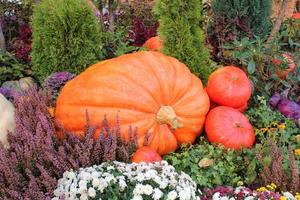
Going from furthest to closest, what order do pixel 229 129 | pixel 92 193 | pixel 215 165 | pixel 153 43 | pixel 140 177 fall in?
pixel 153 43 → pixel 229 129 → pixel 215 165 → pixel 140 177 → pixel 92 193

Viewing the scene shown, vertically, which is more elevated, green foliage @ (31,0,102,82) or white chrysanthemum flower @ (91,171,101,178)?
green foliage @ (31,0,102,82)

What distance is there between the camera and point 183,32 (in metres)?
4.36

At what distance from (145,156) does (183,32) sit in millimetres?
1525

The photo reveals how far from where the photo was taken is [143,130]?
346 centimetres

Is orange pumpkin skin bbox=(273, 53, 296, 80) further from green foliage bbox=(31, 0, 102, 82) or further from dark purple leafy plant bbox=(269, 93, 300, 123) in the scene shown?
green foliage bbox=(31, 0, 102, 82)

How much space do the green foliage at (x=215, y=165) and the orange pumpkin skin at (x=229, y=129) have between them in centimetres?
9

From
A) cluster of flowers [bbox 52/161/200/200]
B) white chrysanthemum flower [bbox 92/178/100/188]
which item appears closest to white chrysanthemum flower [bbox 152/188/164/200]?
cluster of flowers [bbox 52/161/200/200]

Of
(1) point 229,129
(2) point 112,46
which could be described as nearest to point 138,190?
(1) point 229,129

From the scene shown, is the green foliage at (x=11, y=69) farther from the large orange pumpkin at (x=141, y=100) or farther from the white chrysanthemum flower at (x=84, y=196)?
the white chrysanthemum flower at (x=84, y=196)

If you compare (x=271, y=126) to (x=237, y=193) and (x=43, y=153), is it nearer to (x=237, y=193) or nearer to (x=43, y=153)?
(x=237, y=193)

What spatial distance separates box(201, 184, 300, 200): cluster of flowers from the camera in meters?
2.91

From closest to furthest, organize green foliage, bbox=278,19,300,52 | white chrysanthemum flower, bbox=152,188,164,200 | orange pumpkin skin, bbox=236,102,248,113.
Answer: white chrysanthemum flower, bbox=152,188,164,200, orange pumpkin skin, bbox=236,102,248,113, green foliage, bbox=278,19,300,52

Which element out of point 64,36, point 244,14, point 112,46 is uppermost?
point 64,36

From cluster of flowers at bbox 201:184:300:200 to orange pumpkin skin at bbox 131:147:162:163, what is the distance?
1.22ft
